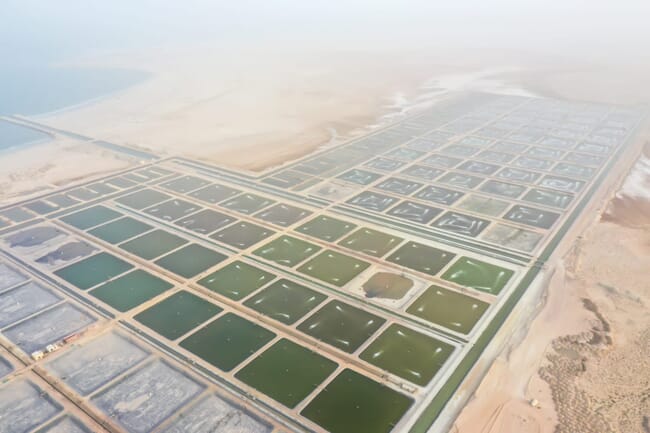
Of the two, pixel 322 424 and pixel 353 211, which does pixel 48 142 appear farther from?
pixel 322 424

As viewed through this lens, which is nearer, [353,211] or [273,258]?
[273,258]

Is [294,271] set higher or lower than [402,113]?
lower

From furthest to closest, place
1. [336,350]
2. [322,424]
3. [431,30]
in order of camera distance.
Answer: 1. [431,30]
2. [336,350]
3. [322,424]

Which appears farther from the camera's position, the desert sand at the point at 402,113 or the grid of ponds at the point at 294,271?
the grid of ponds at the point at 294,271

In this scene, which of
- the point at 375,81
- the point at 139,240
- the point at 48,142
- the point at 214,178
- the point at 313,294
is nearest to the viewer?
the point at 313,294

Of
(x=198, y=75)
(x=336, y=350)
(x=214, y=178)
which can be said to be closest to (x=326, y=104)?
(x=214, y=178)

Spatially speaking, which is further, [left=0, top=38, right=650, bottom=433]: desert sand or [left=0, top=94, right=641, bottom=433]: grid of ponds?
[left=0, top=94, right=641, bottom=433]: grid of ponds

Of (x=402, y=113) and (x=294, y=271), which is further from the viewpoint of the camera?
(x=402, y=113)
